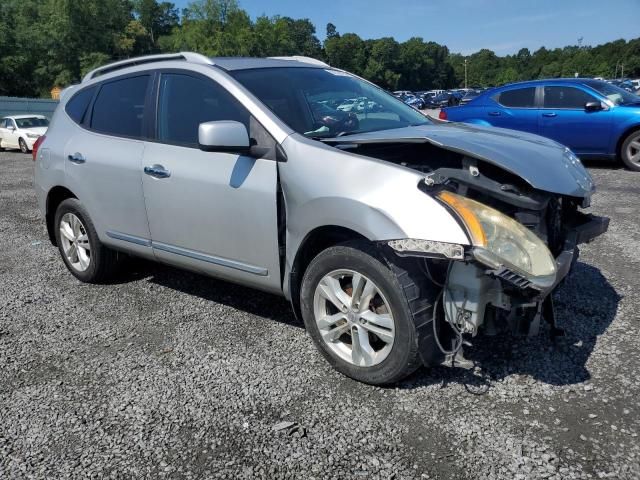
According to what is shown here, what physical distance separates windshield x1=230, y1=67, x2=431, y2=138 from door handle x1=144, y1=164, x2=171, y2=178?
2.60 ft

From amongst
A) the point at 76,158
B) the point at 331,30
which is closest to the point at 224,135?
the point at 76,158

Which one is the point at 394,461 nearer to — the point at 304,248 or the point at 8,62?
the point at 304,248

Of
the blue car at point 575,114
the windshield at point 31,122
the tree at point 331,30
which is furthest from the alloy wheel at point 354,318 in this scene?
the tree at point 331,30

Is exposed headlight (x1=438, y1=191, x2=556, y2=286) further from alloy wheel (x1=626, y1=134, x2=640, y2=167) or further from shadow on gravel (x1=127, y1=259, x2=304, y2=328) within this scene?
alloy wheel (x1=626, y1=134, x2=640, y2=167)

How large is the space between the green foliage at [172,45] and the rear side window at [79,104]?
6347 cm

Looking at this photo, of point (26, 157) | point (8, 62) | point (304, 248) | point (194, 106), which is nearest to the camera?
point (304, 248)

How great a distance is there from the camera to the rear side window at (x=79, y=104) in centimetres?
467

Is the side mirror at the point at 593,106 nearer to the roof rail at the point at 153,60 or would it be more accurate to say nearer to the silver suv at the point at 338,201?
the silver suv at the point at 338,201

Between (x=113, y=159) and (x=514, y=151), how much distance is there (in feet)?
9.37

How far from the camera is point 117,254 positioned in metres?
4.75

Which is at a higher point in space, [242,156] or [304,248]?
[242,156]

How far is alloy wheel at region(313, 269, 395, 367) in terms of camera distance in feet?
9.44

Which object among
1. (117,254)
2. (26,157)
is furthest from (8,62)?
(117,254)

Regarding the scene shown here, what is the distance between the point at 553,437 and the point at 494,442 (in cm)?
28
